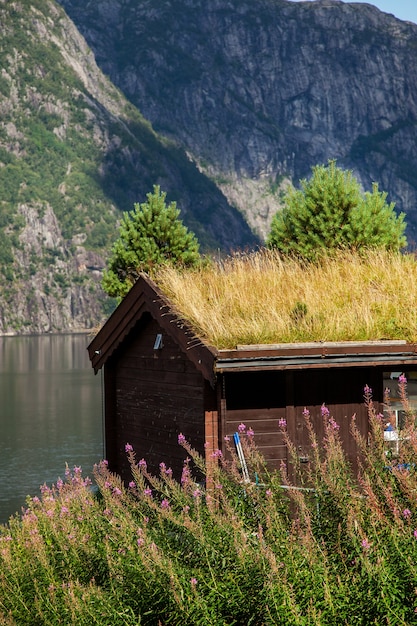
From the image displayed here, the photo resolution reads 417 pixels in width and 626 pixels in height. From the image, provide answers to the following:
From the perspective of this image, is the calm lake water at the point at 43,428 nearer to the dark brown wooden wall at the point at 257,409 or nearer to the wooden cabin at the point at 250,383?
the wooden cabin at the point at 250,383

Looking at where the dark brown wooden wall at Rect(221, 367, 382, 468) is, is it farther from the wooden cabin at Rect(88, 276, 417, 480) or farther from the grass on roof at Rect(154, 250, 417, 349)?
the grass on roof at Rect(154, 250, 417, 349)

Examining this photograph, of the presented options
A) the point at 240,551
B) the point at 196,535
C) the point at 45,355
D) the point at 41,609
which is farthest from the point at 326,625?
the point at 45,355

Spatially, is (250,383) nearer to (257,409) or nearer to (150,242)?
(257,409)

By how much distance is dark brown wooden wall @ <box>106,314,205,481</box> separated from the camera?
54.3 feet

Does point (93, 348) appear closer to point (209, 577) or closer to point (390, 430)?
point (390, 430)

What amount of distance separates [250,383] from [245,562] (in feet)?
24.0

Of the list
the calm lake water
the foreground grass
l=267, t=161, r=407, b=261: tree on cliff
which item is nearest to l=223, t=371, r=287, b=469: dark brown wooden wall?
the foreground grass

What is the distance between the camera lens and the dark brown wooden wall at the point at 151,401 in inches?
651

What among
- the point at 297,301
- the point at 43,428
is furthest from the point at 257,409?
the point at 43,428

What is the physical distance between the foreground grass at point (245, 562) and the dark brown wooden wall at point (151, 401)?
521cm

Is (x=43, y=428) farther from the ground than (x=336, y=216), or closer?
closer

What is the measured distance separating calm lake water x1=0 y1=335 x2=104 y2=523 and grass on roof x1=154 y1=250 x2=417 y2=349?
2522 centimetres

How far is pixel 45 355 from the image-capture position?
170875 mm

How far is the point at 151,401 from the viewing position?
716 inches
